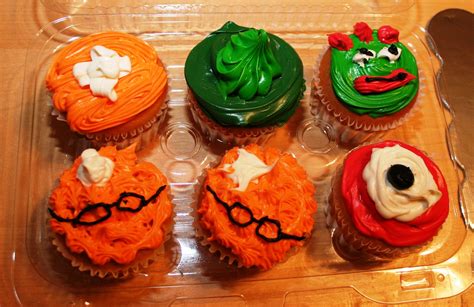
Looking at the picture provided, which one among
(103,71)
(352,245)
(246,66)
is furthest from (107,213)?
(352,245)

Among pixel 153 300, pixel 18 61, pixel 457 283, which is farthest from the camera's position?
pixel 18 61

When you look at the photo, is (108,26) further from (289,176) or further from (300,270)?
(300,270)

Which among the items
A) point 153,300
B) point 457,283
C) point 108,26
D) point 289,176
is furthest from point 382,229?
point 108,26

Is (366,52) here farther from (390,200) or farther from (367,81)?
(390,200)

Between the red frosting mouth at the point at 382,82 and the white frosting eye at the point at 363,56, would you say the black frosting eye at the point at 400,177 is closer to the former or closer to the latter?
the red frosting mouth at the point at 382,82

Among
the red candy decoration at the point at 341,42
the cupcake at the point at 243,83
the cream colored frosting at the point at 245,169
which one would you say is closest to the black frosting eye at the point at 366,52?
the red candy decoration at the point at 341,42
